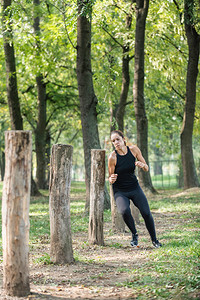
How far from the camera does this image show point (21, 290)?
17.2 ft

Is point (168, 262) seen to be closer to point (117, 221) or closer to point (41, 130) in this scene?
point (117, 221)

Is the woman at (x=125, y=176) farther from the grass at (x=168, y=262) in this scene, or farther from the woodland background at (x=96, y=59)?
the woodland background at (x=96, y=59)

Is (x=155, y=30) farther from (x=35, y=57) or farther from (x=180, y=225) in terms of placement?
(x=180, y=225)

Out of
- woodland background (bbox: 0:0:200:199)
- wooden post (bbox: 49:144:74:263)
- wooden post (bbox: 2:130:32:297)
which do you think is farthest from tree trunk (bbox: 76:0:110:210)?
wooden post (bbox: 2:130:32:297)

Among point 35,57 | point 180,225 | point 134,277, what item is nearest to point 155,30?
point 35,57

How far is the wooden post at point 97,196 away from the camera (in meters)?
8.42

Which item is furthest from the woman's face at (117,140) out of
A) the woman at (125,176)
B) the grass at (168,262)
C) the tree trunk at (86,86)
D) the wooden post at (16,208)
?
the tree trunk at (86,86)

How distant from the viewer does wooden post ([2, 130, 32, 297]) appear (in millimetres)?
5164

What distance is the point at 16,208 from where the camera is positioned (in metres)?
5.19

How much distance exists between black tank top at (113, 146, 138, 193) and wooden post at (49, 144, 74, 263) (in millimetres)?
1249

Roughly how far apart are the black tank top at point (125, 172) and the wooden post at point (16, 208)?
9.35 ft

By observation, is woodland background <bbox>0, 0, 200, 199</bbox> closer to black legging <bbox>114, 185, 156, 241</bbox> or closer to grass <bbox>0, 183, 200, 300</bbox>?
grass <bbox>0, 183, 200, 300</bbox>

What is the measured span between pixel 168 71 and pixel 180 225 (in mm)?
13372

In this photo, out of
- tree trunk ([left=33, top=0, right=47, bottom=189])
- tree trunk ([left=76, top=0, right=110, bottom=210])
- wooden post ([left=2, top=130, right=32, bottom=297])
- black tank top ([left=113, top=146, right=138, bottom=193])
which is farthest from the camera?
tree trunk ([left=33, top=0, right=47, bottom=189])
